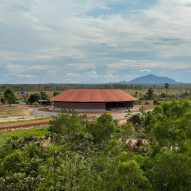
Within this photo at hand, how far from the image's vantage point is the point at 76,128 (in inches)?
1805

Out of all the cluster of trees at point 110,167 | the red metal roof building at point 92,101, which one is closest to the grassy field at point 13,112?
the red metal roof building at point 92,101

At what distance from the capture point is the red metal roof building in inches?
4186

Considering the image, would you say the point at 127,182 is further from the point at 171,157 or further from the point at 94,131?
the point at 94,131

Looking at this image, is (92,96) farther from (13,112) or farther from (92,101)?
(13,112)

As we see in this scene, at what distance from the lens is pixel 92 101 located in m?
105

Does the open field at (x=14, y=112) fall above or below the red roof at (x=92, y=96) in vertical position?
below

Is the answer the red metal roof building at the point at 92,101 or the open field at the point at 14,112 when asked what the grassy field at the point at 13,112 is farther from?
the red metal roof building at the point at 92,101

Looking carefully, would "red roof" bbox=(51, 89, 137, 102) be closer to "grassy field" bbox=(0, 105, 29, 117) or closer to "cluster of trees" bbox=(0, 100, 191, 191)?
"grassy field" bbox=(0, 105, 29, 117)

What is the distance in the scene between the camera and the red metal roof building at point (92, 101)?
106 meters

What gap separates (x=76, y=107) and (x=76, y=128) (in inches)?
2418

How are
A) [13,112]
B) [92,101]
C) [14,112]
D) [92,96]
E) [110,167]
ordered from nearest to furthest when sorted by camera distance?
[110,167] → [92,101] → [14,112] → [13,112] → [92,96]

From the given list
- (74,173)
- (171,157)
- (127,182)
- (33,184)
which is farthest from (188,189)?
(33,184)

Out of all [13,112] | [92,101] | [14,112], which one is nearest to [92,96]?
[92,101]

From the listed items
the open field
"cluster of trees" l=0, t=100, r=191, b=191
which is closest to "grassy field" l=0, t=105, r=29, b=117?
the open field
